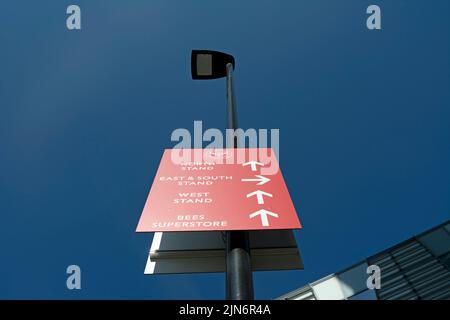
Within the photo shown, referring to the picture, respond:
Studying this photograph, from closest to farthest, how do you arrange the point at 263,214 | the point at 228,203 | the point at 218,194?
1. the point at 263,214
2. the point at 228,203
3. the point at 218,194

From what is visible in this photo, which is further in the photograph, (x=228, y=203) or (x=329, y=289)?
(x=329, y=289)

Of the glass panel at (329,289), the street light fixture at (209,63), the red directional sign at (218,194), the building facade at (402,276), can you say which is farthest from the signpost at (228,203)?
the glass panel at (329,289)

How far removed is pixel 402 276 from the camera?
45.3 feet

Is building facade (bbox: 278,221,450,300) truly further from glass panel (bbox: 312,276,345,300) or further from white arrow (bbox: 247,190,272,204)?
white arrow (bbox: 247,190,272,204)

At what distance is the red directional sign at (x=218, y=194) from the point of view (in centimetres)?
306

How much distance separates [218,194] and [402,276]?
13.1 meters

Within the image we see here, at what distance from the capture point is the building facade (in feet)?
39.4

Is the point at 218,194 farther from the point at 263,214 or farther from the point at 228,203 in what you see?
the point at 263,214

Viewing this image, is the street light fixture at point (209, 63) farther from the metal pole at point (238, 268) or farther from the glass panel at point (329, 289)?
the glass panel at point (329, 289)

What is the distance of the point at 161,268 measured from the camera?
3842 mm

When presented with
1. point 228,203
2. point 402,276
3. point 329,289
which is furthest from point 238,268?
point 329,289
